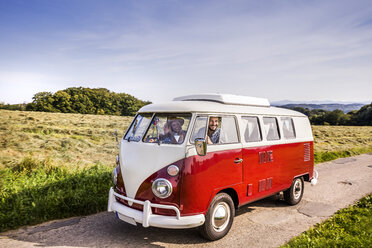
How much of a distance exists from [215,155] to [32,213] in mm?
3825

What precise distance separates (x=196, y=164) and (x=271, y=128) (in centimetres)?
274

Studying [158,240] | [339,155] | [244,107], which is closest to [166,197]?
[158,240]

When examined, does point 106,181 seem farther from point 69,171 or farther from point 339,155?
point 339,155

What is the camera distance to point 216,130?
505cm

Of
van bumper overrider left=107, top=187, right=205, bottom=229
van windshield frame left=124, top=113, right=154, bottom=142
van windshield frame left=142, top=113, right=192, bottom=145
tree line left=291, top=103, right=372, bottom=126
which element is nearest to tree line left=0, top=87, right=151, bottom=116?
tree line left=291, top=103, right=372, bottom=126

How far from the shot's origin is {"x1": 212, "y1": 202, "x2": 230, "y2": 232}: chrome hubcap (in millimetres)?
4781

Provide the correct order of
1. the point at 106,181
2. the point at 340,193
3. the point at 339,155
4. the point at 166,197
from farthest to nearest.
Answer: the point at 339,155
the point at 340,193
the point at 106,181
the point at 166,197

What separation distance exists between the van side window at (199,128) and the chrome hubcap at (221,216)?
1.26 meters

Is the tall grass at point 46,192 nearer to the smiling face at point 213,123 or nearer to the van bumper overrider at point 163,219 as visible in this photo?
the van bumper overrider at point 163,219

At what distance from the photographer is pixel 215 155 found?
187 inches

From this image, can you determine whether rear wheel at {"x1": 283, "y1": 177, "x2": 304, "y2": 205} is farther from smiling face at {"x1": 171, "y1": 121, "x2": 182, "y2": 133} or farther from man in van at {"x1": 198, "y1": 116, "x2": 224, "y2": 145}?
smiling face at {"x1": 171, "y1": 121, "x2": 182, "y2": 133}

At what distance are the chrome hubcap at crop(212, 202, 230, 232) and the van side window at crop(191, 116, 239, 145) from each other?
1.13m

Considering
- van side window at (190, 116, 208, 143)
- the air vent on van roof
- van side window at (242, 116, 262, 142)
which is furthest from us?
van side window at (242, 116, 262, 142)

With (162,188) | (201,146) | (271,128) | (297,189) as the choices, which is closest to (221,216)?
(162,188)
